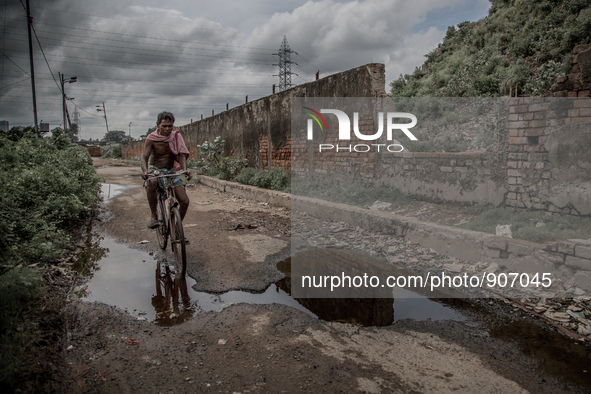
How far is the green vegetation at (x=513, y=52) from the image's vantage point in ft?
45.7

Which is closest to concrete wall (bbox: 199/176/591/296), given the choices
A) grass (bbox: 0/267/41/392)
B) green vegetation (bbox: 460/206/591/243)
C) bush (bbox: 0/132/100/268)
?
green vegetation (bbox: 460/206/591/243)

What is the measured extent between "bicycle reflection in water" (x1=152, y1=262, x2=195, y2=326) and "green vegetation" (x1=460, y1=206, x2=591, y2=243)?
11.7 ft

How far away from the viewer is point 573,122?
4383mm

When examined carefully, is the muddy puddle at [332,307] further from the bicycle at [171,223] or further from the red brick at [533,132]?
the red brick at [533,132]

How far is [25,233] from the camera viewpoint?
13.7ft

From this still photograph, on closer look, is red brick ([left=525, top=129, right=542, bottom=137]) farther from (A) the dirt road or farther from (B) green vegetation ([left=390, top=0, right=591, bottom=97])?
(B) green vegetation ([left=390, top=0, right=591, bottom=97])

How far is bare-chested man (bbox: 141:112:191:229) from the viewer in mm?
4203

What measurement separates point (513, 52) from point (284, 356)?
766 inches

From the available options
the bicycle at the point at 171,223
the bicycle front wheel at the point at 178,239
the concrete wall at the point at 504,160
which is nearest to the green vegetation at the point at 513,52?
the concrete wall at the point at 504,160

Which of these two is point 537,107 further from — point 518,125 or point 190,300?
point 190,300

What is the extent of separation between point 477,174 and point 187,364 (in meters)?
4.79

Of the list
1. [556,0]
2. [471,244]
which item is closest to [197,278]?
[471,244]

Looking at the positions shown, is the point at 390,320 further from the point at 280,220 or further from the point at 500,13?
the point at 500,13

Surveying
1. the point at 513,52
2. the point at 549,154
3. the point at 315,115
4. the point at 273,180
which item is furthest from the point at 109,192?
the point at 513,52
